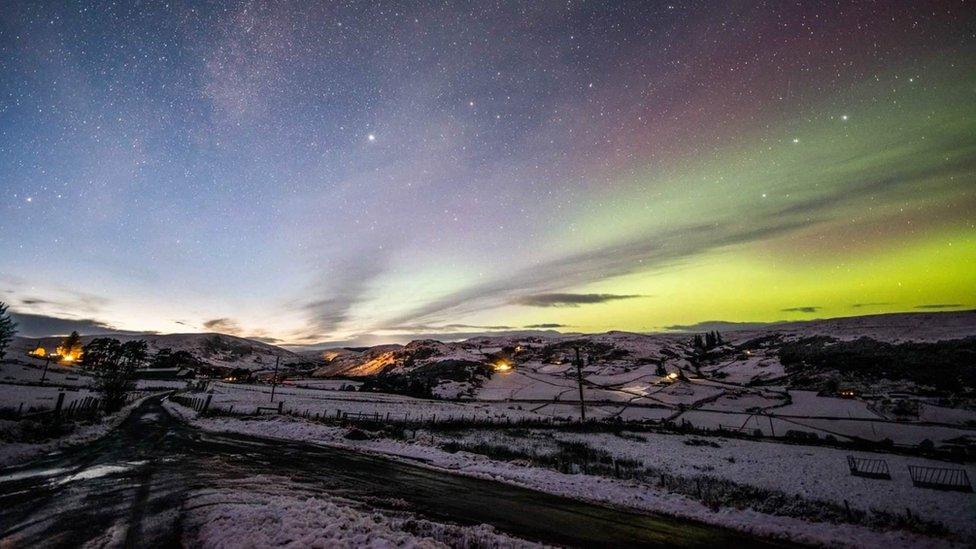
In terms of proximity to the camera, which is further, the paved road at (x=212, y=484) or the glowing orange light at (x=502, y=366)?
the glowing orange light at (x=502, y=366)

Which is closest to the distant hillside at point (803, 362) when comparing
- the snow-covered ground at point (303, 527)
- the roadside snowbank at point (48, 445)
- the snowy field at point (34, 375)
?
the snowy field at point (34, 375)

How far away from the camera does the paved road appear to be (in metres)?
10.1

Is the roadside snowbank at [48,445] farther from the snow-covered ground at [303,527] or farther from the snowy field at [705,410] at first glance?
the snowy field at [705,410]

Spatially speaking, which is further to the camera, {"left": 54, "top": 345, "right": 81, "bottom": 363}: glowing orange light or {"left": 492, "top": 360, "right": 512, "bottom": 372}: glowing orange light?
{"left": 54, "top": 345, "right": 81, "bottom": 363}: glowing orange light

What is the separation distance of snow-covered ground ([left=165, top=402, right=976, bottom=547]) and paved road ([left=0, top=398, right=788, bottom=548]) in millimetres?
1891

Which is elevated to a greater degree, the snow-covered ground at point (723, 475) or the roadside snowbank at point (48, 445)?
the roadside snowbank at point (48, 445)

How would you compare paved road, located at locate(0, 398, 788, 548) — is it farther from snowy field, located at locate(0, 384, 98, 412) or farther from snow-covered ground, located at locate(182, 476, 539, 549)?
snowy field, located at locate(0, 384, 98, 412)

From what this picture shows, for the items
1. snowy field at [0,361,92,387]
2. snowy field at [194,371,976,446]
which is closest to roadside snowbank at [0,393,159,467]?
snowy field at [194,371,976,446]

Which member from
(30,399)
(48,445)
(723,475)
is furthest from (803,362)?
(30,399)

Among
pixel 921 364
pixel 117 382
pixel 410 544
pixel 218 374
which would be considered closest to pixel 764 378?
pixel 921 364

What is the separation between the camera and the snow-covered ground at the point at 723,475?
15.1 metres

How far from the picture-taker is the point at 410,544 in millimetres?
9711

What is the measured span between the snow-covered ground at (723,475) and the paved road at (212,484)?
1891 millimetres

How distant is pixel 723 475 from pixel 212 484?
2942 cm
